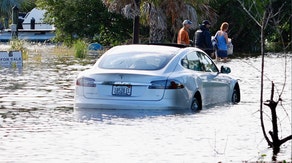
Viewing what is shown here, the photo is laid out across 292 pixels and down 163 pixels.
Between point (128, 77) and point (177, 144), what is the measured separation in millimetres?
4087

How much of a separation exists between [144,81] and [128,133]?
2772 mm

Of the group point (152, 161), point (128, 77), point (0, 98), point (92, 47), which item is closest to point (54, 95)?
point (0, 98)

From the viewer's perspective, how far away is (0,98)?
2161 centimetres

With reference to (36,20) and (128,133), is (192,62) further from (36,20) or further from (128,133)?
(36,20)

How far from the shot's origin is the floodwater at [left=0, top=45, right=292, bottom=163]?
12.4 m

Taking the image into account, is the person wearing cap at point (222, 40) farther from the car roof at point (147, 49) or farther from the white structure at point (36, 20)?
the white structure at point (36, 20)

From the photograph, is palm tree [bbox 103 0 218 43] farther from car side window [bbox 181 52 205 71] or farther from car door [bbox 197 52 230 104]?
car side window [bbox 181 52 205 71]

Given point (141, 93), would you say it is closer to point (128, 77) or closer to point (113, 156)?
point (128, 77)

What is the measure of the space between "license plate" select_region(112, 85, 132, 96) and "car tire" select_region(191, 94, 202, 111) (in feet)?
4.81

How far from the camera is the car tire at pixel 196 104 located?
18.6 metres

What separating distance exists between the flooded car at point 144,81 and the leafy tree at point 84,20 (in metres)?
44.2

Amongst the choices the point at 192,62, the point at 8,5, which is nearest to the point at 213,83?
the point at 192,62

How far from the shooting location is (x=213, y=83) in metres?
19.6

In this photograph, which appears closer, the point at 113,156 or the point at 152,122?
the point at 113,156
